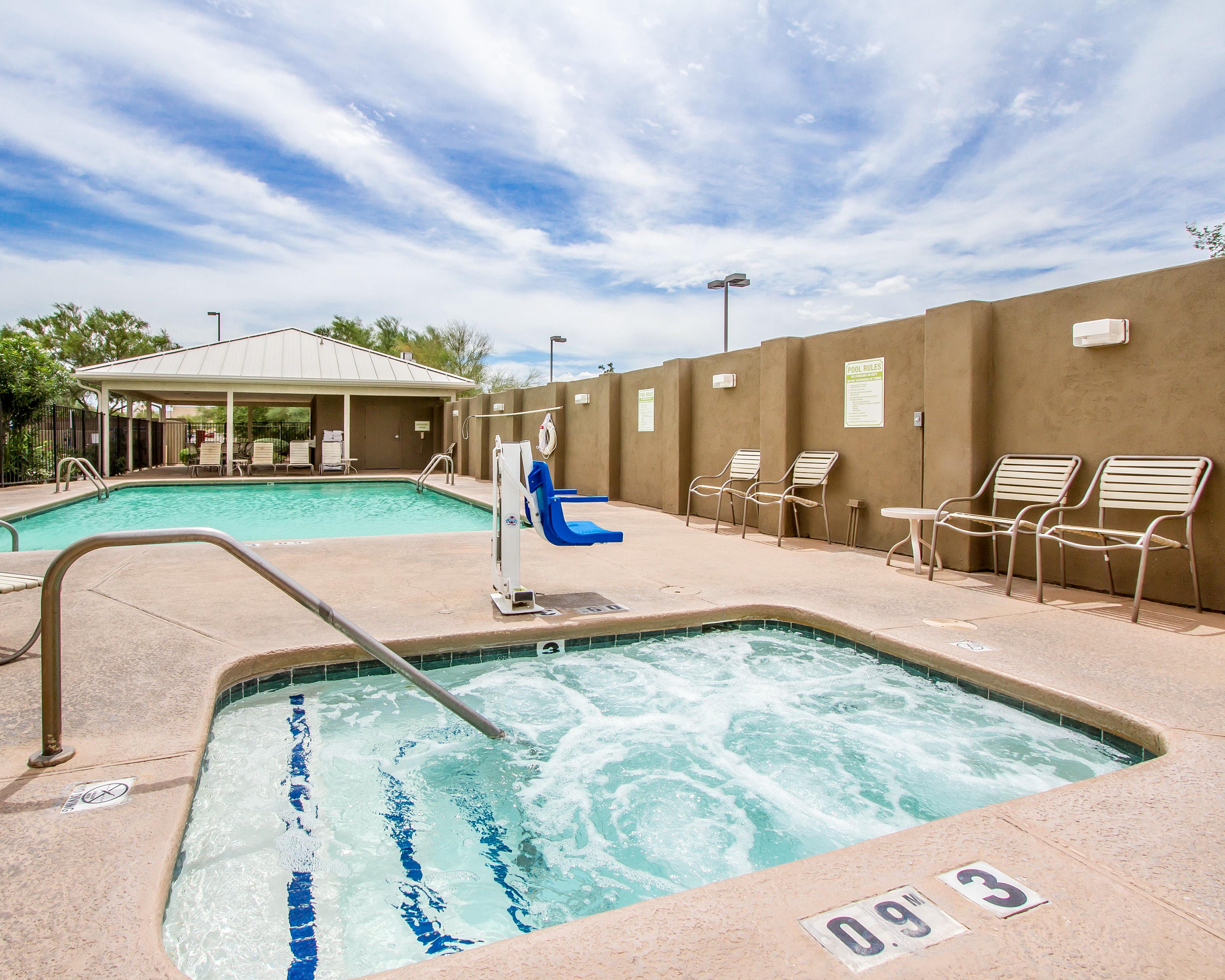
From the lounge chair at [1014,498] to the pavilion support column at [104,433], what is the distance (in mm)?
16644

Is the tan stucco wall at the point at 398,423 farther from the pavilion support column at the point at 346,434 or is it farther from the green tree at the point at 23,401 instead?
the green tree at the point at 23,401

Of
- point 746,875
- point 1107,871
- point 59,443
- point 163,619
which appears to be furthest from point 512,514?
point 59,443

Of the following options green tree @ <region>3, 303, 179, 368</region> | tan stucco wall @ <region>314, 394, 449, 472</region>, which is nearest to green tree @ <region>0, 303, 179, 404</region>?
green tree @ <region>3, 303, 179, 368</region>

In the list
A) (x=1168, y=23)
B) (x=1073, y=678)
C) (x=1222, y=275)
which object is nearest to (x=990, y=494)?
(x=1222, y=275)

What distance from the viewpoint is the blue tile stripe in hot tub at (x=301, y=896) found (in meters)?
1.57

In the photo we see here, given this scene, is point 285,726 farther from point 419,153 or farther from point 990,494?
point 419,153

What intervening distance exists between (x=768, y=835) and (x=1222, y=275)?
421cm

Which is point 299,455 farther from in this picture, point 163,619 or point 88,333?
point 88,333

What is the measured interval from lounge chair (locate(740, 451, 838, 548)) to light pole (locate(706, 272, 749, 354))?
8630 mm

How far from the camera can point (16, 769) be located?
1.95 meters

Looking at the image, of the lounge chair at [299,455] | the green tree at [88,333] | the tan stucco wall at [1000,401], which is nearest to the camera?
the tan stucco wall at [1000,401]

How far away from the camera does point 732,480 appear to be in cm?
778

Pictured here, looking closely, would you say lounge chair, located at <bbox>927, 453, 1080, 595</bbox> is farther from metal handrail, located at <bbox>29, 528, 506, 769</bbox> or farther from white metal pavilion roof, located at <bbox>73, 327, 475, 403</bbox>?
white metal pavilion roof, located at <bbox>73, 327, 475, 403</bbox>

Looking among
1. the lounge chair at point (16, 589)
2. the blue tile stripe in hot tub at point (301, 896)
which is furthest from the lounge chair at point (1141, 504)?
the lounge chair at point (16, 589)
